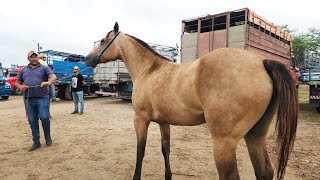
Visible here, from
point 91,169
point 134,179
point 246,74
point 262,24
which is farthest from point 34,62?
point 262,24

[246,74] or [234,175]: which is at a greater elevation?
[246,74]

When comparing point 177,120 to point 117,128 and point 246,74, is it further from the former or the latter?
point 117,128

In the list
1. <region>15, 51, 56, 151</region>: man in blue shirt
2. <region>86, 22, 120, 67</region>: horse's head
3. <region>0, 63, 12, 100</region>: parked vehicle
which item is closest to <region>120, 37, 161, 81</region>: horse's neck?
<region>86, 22, 120, 67</region>: horse's head

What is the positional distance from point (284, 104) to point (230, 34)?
6.60 m

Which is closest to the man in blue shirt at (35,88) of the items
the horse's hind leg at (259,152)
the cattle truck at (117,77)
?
the horse's hind leg at (259,152)

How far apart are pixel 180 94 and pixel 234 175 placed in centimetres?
93

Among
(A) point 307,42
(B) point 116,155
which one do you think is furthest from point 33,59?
(A) point 307,42

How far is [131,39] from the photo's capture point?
3832mm

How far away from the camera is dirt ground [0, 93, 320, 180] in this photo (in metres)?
3.56

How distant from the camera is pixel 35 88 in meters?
4.70

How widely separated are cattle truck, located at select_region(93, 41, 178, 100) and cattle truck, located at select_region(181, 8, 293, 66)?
309 cm

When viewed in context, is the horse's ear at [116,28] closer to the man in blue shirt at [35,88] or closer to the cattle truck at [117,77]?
the man in blue shirt at [35,88]

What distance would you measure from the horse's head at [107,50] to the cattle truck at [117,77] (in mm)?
8050

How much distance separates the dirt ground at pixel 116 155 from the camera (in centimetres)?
356
